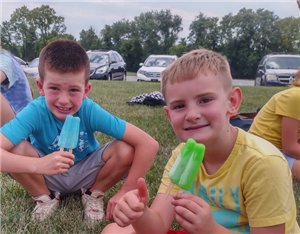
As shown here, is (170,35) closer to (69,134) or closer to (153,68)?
(153,68)

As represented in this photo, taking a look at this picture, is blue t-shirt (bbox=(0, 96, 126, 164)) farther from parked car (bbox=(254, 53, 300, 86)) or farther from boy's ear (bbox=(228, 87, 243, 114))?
parked car (bbox=(254, 53, 300, 86))

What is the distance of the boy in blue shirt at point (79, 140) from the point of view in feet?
6.42

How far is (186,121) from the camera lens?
1432 millimetres

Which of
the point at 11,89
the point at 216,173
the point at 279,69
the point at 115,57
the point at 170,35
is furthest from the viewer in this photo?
the point at 170,35

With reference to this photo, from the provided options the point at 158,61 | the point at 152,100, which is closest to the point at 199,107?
the point at 152,100

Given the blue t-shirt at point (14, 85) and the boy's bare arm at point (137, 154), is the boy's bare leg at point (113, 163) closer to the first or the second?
the boy's bare arm at point (137, 154)

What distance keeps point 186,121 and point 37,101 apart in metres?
1.16

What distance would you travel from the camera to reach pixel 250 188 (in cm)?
137

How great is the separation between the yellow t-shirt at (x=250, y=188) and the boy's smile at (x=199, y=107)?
177 millimetres

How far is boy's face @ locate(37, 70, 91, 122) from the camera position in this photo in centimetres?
195

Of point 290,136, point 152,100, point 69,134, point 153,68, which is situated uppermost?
point 69,134

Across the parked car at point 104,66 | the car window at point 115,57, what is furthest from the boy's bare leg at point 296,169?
the car window at point 115,57

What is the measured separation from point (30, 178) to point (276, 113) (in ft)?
6.86

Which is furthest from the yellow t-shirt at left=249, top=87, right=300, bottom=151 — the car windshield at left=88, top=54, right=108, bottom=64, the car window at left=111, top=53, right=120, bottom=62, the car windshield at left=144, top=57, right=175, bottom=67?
the car window at left=111, top=53, right=120, bottom=62
